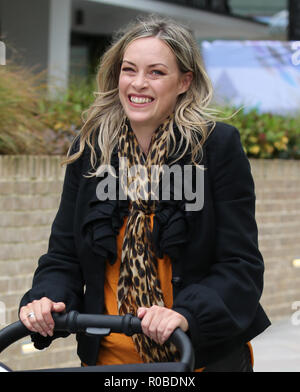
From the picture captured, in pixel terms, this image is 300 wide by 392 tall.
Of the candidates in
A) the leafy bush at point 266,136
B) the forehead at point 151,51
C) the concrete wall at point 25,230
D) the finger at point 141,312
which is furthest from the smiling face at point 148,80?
the leafy bush at point 266,136

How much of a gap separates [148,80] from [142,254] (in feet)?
1.84

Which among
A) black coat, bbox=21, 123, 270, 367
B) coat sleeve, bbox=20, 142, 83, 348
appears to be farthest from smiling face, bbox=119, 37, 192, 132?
coat sleeve, bbox=20, 142, 83, 348

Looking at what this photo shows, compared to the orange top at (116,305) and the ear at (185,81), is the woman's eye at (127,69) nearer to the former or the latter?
the ear at (185,81)

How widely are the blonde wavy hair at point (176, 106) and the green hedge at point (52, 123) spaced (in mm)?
3109

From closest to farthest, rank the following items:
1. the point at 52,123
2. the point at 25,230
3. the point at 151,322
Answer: the point at 151,322
the point at 25,230
the point at 52,123

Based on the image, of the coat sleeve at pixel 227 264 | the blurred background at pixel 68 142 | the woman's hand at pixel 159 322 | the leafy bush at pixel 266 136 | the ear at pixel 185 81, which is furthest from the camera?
the leafy bush at pixel 266 136

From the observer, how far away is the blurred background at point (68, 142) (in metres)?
5.65

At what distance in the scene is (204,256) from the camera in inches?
96.1

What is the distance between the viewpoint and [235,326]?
2.36m

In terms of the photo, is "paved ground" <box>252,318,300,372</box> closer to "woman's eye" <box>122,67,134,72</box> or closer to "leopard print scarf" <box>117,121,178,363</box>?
"leopard print scarf" <box>117,121,178,363</box>

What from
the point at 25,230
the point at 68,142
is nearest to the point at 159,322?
the point at 25,230

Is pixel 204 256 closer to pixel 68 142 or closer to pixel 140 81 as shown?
pixel 140 81

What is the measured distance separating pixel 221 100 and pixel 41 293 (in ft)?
22.0
